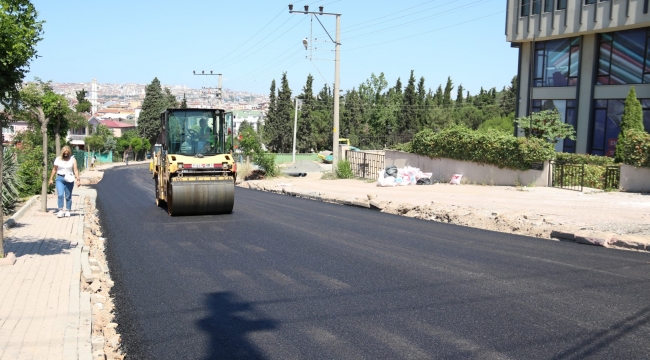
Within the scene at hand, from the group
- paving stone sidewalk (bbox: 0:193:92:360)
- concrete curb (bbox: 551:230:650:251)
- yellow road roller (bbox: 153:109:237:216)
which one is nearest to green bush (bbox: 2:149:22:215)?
yellow road roller (bbox: 153:109:237:216)

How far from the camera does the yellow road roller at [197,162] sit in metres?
15.6

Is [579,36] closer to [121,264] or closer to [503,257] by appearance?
[503,257]

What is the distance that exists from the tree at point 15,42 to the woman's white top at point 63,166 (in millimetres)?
6966

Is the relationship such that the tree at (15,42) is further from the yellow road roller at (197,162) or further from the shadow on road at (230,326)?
the yellow road roller at (197,162)

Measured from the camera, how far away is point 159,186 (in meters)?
18.2

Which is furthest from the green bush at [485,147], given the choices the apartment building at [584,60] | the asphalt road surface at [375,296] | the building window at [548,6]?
the asphalt road surface at [375,296]

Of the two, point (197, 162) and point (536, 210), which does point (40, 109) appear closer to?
point (197, 162)

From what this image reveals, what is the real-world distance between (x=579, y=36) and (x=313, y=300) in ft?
94.0

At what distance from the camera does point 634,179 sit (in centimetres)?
2002

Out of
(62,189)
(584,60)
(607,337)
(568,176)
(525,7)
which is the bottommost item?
(607,337)

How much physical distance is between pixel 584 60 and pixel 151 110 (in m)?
77.7

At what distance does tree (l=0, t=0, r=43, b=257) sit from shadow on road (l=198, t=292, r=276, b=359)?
3860mm

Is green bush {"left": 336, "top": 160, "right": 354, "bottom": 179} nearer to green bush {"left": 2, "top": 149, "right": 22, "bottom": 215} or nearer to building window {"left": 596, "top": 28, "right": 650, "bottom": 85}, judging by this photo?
building window {"left": 596, "top": 28, "right": 650, "bottom": 85}

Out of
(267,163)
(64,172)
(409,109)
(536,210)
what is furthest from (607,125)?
(409,109)
